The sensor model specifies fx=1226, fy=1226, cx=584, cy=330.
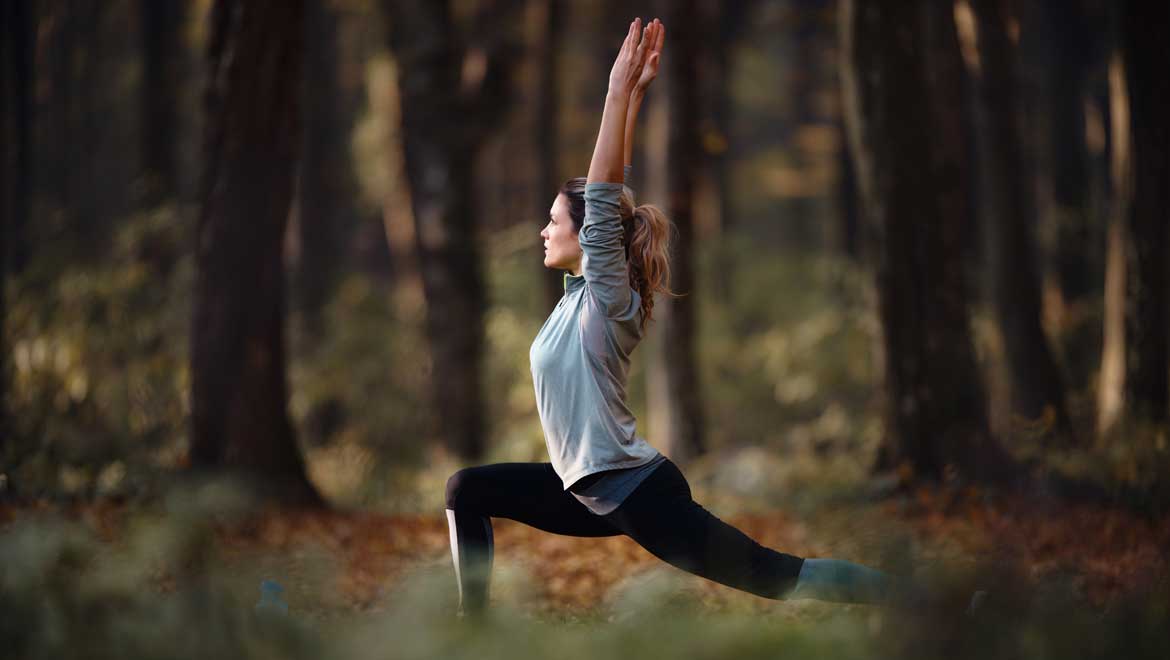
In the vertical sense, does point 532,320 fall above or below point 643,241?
below

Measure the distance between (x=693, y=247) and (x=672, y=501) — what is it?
987 cm

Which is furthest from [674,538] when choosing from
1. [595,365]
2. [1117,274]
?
[1117,274]

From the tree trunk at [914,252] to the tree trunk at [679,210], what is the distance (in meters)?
3.75

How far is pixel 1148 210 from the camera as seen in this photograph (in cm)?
1111

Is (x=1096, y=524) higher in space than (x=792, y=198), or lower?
lower

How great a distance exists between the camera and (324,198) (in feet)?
67.6

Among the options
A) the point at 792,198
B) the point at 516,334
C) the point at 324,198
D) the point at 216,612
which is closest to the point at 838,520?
the point at 216,612

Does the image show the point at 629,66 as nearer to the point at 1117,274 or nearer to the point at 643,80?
the point at 643,80

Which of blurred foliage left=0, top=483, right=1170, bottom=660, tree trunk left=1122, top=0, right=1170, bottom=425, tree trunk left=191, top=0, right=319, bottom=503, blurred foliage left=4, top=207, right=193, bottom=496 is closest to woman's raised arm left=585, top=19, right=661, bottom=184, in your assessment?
blurred foliage left=0, top=483, right=1170, bottom=660

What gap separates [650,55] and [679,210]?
890 centimetres

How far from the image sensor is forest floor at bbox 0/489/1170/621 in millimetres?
5273

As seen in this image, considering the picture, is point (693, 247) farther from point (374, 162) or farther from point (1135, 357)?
point (374, 162)

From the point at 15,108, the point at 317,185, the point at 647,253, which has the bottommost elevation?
the point at 647,253

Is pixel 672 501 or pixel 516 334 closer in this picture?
pixel 672 501
